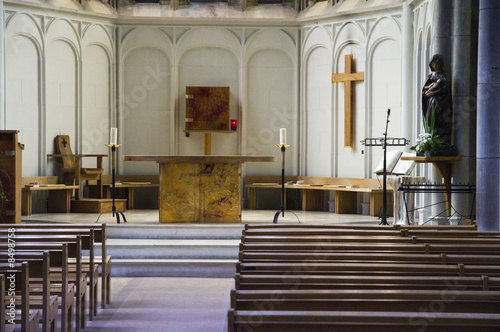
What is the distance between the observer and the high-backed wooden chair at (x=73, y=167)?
11.4m

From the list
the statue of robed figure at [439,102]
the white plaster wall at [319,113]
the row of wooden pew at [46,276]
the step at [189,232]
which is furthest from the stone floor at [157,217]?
the row of wooden pew at [46,276]

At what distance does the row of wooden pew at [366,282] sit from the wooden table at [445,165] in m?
3.60

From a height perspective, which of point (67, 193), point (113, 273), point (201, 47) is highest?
Result: point (201, 47)

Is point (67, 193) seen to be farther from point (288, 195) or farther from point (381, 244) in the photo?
point (381, 244)

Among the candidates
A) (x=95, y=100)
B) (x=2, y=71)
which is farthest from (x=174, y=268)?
(x=95, y=100)

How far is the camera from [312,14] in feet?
40.4

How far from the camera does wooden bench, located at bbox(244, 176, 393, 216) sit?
11.0 m

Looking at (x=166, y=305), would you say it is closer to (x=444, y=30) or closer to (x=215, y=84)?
(x=444, y=30)

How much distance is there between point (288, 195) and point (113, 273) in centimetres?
553

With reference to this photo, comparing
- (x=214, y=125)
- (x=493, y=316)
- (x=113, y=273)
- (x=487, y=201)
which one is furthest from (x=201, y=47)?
(x=493, y=316)

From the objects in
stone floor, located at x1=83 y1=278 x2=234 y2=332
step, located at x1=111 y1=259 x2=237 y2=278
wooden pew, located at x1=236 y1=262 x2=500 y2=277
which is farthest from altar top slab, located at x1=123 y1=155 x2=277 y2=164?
wooden pew, located at x1=236 y1=262 x2=500 y2=277

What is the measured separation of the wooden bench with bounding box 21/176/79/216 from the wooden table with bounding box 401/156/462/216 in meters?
5.72

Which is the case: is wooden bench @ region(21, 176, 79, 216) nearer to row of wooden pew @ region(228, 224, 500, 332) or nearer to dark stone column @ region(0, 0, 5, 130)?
dark stone column @ region(0, 0, 5, 130)

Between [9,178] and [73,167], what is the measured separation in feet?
11.0
